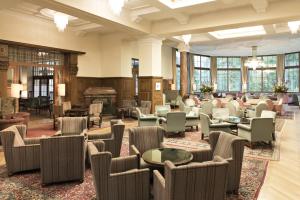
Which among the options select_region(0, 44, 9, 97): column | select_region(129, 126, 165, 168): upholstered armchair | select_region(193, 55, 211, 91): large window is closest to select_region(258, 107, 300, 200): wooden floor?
select_region(129, 126, 165, 168): upholstered armchair

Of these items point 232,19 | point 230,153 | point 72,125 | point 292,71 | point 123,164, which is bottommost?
point 123,164

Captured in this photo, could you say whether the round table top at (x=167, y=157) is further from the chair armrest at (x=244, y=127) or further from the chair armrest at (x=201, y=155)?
the chair armrest at (x=244, y=127)

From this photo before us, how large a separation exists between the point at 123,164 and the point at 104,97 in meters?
8.05

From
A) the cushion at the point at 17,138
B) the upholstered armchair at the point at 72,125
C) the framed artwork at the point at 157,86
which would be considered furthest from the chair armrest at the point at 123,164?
the framed artwork at the point at 157,86

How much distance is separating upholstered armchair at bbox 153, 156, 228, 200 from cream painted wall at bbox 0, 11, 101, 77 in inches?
314

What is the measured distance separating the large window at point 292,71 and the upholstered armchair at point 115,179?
18300 millimetres

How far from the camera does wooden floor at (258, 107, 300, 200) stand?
3381 mm

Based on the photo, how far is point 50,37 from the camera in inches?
368

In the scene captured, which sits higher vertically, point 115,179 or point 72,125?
point 72,125

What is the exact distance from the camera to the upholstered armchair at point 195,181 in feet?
7.02

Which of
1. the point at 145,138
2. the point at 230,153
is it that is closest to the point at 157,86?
the point at 145,138

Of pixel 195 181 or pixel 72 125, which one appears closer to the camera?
pixel 195 181

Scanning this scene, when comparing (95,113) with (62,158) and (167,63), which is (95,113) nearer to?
(62,158)

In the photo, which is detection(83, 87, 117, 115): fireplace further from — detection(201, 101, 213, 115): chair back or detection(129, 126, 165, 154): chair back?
detection(129, 126, 165, 154): chair back
